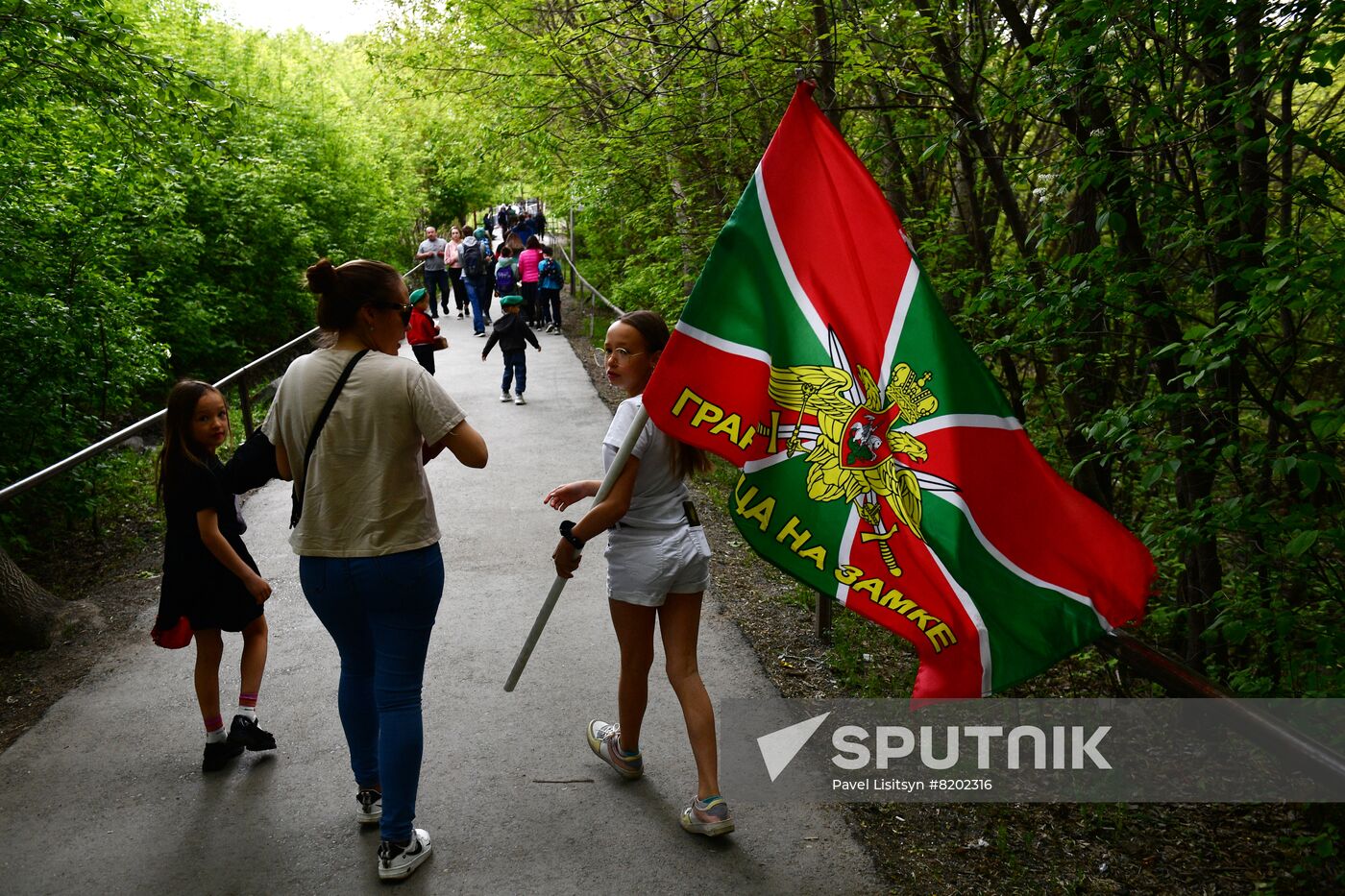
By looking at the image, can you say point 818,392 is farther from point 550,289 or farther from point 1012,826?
point 550,289

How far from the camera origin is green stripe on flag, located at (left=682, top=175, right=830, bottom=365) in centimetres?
328

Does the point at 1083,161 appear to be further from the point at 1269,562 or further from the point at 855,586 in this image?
the point at 855,586

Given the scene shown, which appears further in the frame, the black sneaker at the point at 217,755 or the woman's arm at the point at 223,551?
the black sneaker at the point at 217,755

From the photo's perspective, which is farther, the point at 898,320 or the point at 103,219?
the point at 103,219

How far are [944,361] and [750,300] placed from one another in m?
0.64

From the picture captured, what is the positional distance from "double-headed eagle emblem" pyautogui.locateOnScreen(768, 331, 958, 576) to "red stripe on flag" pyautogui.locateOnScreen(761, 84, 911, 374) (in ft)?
0.31

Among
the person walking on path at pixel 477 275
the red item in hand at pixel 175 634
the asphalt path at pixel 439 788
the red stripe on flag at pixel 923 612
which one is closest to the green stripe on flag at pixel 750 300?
the red stripe on flag at pixel 923 612

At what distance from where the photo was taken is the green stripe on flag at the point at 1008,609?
2996mm

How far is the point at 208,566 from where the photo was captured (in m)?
4.38

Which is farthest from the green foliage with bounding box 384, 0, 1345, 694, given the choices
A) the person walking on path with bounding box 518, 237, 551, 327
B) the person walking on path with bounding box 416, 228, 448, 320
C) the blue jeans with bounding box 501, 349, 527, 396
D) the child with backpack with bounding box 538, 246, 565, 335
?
the person walking on path with bounding box 416, 228, 448, 320

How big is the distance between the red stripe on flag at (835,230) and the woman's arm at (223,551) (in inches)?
101

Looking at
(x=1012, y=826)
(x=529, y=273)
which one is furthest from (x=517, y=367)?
(x=1012, y=826)

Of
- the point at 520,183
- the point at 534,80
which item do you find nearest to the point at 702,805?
the point at 534,80

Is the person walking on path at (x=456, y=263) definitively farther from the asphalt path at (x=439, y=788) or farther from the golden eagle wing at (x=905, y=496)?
the golden eagle wing at (x=905, y=496)
